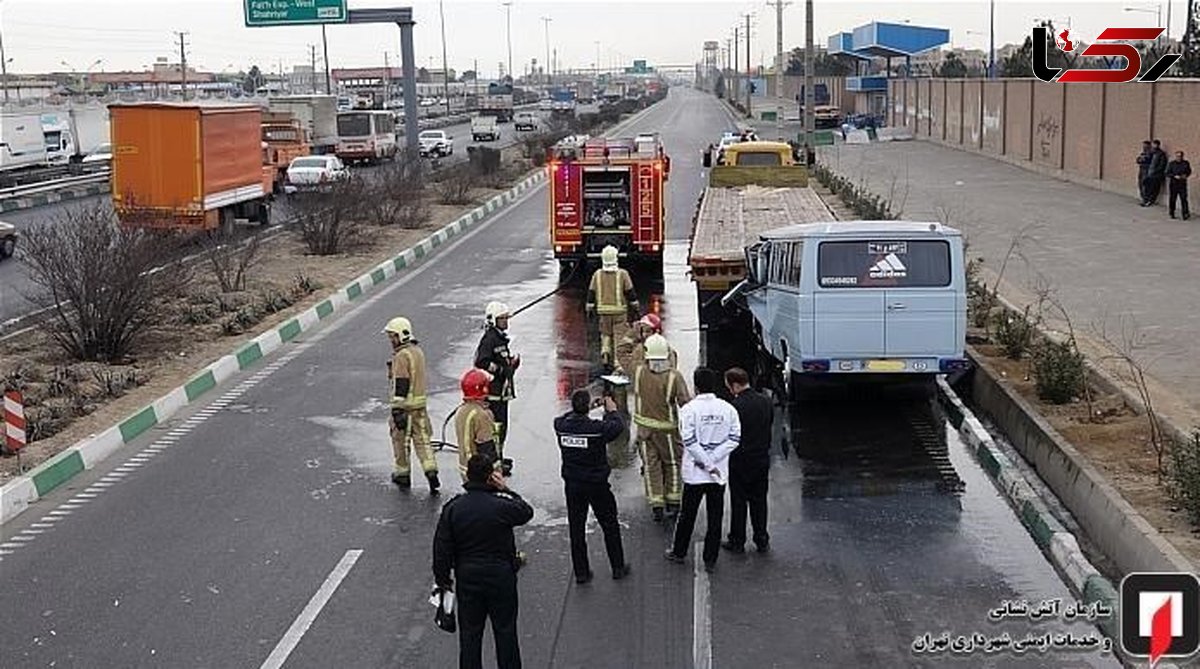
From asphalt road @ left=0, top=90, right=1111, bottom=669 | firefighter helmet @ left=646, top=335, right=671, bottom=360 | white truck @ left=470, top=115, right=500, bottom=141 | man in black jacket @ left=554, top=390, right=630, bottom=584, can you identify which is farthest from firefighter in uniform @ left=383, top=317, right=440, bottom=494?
white truck @ left=470, top=115, right=500, bottom=141

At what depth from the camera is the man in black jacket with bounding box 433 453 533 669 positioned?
22.7 feet

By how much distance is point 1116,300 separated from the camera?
18641mm

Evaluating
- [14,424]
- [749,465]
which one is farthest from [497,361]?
[14,424]

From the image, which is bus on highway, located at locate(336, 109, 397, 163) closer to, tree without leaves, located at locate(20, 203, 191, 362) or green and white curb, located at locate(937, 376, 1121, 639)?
tree without leaves, located at locate(20, 203, 191, 362)

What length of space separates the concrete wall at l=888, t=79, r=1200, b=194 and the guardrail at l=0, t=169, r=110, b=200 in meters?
29.9

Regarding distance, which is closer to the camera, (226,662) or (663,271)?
(226,662)

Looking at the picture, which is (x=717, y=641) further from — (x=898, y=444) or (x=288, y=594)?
(x=898, y=444)

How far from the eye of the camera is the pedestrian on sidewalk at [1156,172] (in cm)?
3038

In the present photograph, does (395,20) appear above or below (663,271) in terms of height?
above

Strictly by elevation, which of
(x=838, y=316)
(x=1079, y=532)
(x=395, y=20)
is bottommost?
(x=1079, y=532)

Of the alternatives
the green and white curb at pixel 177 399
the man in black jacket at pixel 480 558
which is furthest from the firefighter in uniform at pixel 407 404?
the man in black jacket at pixel 480 558

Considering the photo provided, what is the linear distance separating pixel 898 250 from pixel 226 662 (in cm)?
756

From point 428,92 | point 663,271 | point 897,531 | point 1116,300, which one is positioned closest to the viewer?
point 897,531

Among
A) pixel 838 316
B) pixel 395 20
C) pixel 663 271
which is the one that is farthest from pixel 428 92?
pixel 838 316
